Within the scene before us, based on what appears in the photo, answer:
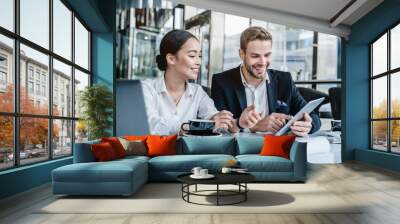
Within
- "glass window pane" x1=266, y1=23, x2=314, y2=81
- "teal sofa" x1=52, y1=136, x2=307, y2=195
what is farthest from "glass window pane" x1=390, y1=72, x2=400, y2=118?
"teal sofa" x1=52, y1=136, x2=307, y2=195

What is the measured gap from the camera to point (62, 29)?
281 inches

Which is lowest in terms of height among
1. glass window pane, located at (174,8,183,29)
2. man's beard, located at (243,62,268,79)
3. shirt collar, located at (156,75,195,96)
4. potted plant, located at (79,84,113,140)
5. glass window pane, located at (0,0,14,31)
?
potted plant, located at (79,84,113,140)

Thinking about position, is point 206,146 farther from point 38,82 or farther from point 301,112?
point 301,112

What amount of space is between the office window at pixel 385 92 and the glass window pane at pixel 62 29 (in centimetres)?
653

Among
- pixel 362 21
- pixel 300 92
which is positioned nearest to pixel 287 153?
pixel 300 92

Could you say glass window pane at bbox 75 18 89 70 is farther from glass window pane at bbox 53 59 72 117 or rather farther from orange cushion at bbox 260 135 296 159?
orange cushion at bbox 260 135 296 159

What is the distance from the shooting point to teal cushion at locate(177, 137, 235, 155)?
7008 mm

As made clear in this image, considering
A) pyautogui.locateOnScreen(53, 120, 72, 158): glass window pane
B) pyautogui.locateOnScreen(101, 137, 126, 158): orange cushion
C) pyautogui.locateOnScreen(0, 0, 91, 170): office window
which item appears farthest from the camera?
pyautogui.locateOnScreen(53, 120, 72, 158): glass window pane

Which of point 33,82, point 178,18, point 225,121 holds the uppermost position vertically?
point 178,18

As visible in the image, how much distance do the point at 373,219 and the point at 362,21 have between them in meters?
6.23

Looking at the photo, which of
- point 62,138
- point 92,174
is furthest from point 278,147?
point 62,138

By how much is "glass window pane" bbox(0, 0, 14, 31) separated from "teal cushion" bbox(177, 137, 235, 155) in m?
3.32

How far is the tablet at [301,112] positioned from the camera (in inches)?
352

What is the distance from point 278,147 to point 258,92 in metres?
2.54
